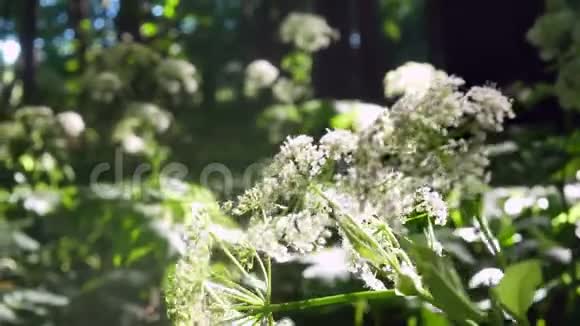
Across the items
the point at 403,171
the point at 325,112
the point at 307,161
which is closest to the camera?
the point at 403,171

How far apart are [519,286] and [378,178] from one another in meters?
0.12

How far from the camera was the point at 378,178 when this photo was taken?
22.6 inches

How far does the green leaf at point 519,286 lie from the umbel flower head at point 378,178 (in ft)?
0.21

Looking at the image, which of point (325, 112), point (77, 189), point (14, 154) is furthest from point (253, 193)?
point (14, 154)

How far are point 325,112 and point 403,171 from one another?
172 centimetres

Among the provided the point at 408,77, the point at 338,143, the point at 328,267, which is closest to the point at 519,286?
the point at 338,143

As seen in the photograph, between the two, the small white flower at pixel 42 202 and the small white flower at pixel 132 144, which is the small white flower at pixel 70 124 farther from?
the small white flower at pixel 42 202

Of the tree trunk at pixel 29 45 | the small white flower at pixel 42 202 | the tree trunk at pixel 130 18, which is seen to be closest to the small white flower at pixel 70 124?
the small white flower at pixel 42 202

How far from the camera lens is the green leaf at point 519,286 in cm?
56

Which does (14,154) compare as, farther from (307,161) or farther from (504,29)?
(307,161)

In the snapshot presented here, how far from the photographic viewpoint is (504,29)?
9.84ft

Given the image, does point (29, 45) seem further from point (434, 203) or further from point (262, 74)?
point (434, 203)

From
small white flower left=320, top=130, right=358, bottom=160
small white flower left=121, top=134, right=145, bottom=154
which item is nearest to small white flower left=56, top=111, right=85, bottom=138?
small white flower left=121, top=134, right=145, bottom=154

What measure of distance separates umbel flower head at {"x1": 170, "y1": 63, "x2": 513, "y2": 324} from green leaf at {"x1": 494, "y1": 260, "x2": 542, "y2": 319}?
0.21 feet
